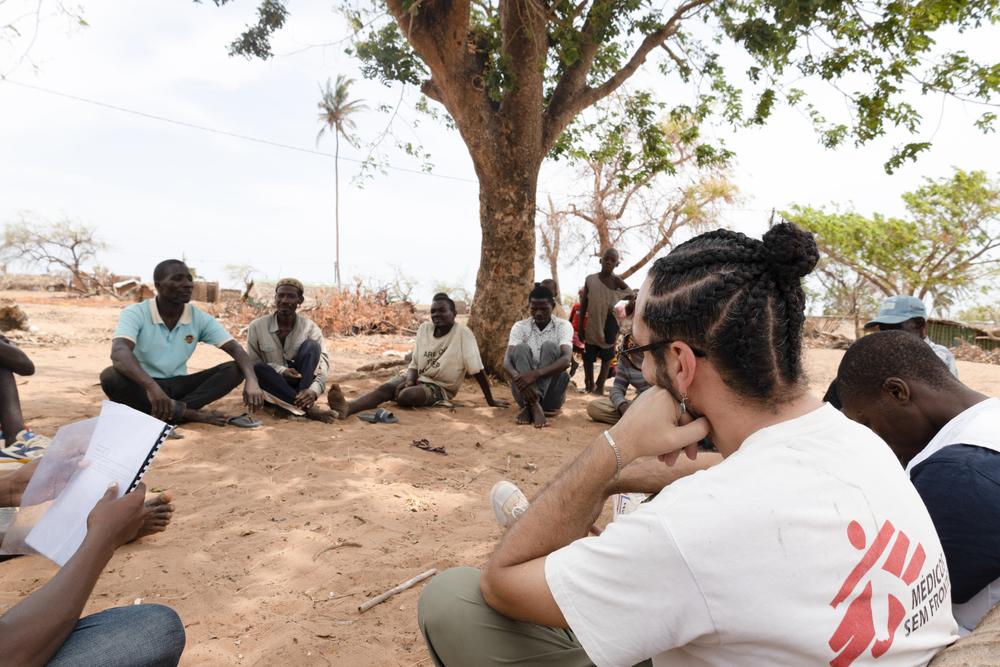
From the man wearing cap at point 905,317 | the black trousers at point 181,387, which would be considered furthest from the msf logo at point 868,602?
the black trousers at point 181,387

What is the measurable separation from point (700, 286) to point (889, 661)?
789 mm

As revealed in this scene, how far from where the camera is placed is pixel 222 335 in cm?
581

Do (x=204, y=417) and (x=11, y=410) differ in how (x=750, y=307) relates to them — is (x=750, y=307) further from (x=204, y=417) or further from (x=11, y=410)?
(x=204, y=417)

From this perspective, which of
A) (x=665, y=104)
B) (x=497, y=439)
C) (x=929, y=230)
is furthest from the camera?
(x=929, y=230)

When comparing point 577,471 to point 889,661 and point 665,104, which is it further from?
point 665,104

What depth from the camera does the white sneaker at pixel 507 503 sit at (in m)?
2.16

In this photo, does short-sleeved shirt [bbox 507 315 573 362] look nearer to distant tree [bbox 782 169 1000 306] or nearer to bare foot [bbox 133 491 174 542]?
bare foot [bbox 133 491 174 542]

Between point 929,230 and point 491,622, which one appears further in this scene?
point 929,230

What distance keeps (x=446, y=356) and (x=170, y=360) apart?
8.39 feet

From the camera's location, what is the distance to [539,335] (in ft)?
22.2

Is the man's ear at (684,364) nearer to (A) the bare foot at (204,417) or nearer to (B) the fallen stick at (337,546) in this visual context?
(B) the fallen stick at (337,546)

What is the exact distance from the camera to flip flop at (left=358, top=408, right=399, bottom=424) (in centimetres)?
612

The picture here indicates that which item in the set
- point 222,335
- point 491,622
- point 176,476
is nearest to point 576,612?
point 491,622

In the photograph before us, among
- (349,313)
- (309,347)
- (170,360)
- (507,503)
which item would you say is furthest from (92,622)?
(349,313)
